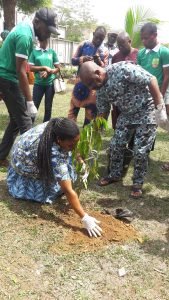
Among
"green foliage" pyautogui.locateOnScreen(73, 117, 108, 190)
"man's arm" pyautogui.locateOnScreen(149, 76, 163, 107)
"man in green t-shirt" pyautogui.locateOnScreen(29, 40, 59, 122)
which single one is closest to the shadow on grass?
"green foliage" pyautogui.locateOnScreen(73, 117, 108, 190)

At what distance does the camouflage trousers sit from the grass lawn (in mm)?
381

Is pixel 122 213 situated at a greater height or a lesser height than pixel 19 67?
lesser

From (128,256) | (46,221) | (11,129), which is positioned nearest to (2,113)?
(11,129)

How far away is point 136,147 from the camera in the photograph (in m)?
3.98

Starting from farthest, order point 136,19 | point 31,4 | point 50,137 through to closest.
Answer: point 31,4 < point 136,19 < point 50,137

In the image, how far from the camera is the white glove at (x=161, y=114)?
148 inches

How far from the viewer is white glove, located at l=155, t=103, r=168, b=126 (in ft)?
12.3

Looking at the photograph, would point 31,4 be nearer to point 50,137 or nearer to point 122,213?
point 50,137

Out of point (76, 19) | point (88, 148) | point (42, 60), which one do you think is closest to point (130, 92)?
point (88, 148)

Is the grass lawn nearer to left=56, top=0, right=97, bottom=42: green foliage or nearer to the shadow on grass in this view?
the shadow on grass

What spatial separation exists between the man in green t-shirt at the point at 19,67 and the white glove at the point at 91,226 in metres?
1.67

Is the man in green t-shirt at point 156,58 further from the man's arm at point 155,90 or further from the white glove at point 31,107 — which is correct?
the white glove at point 31,107

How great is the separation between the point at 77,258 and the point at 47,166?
88 cm

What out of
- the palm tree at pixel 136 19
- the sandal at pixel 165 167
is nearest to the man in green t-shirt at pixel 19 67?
the sandal at pixel 165 167
